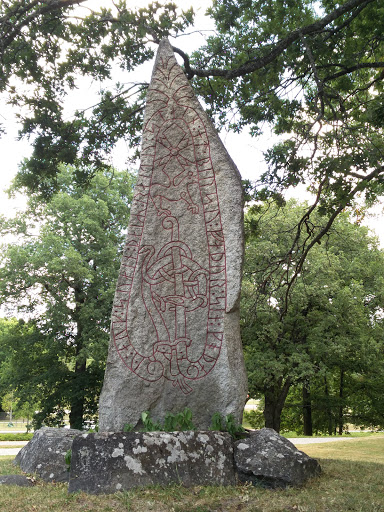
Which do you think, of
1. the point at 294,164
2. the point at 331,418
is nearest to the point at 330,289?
the point at 331,418

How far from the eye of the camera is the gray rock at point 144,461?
4473 mm

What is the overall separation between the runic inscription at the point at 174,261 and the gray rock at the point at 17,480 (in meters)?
1.66

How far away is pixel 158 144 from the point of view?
6.18 metres

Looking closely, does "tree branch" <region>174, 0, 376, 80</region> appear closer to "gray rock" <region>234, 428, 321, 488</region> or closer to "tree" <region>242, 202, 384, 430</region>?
"gray rock" <region>234, 428, 321, 488</region>

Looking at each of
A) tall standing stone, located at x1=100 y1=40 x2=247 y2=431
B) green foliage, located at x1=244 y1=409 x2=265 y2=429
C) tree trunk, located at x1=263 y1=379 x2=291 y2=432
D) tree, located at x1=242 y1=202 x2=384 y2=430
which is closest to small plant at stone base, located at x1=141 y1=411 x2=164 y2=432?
tall standing stone, located at x1=100 y1=40 x2=247 y2=431

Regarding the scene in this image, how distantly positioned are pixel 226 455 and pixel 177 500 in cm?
81

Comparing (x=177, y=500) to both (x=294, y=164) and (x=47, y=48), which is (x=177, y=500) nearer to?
(x=294, y=164)

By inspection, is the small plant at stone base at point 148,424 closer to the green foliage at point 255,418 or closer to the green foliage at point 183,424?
the green foliage at point 183,424

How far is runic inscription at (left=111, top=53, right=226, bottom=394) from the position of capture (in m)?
5.57

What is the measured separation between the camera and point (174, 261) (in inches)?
228

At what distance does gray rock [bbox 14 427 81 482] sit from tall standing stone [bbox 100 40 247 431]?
35.1 inches

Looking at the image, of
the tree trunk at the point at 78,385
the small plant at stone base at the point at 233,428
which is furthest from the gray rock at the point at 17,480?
the tree trunk at the point at 78,385

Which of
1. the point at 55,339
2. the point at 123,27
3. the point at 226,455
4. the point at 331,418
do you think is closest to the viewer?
the point at 226,455

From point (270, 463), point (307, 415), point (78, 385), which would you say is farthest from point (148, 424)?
point (307, 415)
